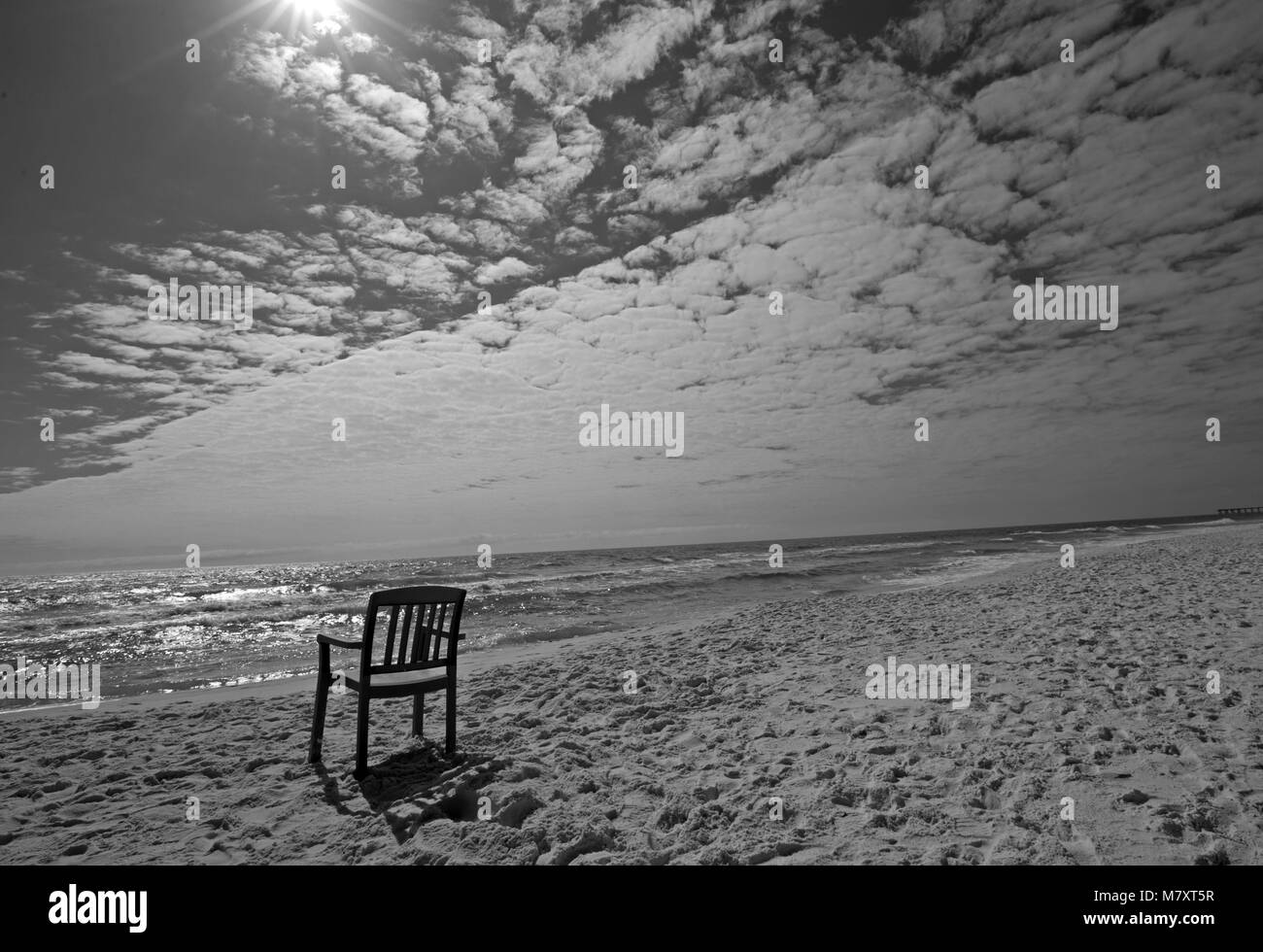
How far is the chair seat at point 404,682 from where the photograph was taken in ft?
15.0

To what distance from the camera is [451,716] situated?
5.05 meters

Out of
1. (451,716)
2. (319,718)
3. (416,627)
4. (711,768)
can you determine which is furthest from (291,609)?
(711,768)

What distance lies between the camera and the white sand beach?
350 centimetres

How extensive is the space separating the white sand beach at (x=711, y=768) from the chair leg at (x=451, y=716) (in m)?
0.12

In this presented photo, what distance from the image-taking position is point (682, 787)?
14.1ft

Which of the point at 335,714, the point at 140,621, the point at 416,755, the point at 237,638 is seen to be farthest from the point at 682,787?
the point at 140,621

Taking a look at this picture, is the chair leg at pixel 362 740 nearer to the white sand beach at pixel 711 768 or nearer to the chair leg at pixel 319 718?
the white sand beach at pixel 711 768

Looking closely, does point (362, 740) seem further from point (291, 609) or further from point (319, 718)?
point (291, 609)

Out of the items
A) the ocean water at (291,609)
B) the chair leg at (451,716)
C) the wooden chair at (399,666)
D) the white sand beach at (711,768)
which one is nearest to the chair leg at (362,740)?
the wooden chair at (399,666)

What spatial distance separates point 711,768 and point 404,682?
2.53 metres

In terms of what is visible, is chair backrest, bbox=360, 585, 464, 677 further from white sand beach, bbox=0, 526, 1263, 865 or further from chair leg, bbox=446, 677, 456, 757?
white sand beach, bbox=0, 526, 1263, 865

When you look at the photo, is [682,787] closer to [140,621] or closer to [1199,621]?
[1199,621]

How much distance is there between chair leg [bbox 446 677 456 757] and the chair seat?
67 mm
